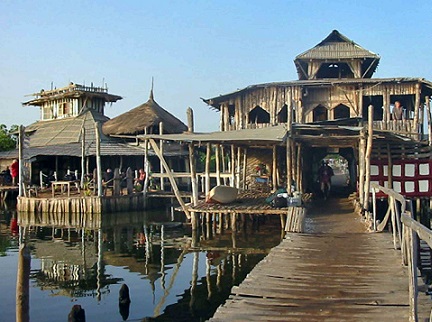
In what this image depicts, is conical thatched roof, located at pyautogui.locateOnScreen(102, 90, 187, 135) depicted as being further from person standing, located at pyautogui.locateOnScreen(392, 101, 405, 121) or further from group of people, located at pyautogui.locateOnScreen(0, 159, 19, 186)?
person standing, located at pyautogui.locateOnScreen(392, 101, 405, 121)

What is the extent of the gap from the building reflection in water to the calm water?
0.07ft

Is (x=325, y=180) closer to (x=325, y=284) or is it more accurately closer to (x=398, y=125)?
A: (x=398, y=125)

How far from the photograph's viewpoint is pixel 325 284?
25.5 feet

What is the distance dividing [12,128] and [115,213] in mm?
28856

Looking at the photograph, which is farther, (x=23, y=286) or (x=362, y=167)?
(x=362, y=167)

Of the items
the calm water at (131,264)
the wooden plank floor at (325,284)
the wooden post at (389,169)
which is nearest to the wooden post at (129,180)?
the calm water at (131,264)

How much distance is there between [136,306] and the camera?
422 inches

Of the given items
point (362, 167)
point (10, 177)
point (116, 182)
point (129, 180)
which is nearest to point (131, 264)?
point (362, 167)

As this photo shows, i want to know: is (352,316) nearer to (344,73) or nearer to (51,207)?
(51,207)

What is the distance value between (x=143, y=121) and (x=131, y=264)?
21.4 metres

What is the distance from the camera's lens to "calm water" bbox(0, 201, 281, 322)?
10.7 m

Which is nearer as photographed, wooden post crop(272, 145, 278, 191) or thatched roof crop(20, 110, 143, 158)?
wooden post crop(272, 145, 278, 191)

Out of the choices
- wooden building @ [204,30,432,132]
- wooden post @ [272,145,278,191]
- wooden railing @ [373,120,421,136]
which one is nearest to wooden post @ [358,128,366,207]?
wooden post @ [272,145,278,191]

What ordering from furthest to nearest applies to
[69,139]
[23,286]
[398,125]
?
1. [69,139]
2. [398,125]
3. [23,286]
